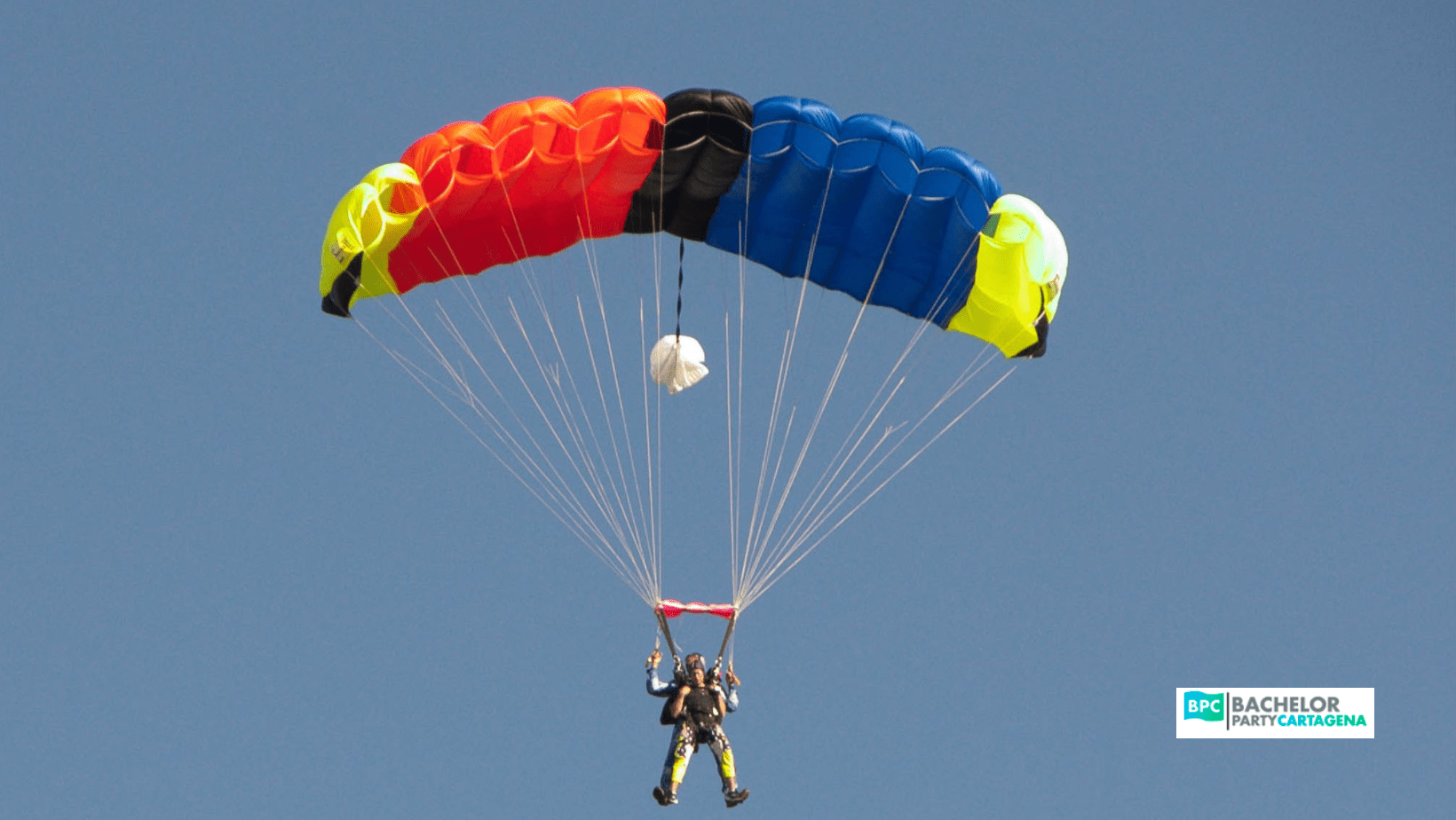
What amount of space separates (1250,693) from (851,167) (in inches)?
332

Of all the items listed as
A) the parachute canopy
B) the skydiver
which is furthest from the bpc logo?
the skydiver

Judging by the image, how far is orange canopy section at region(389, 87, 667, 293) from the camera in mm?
16672

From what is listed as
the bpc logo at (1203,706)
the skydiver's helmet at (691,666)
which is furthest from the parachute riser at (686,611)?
the bpc logo at (1203,706)

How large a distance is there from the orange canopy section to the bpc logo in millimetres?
8475

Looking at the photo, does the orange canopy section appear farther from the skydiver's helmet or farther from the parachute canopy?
the skydiver's helmet

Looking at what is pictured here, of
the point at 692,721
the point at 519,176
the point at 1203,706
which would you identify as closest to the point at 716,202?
the point at 519,176

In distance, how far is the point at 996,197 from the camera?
1702 centimetres

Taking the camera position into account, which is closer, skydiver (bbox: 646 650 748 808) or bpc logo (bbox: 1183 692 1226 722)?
skydiver (bbox: 646 650 748 808)

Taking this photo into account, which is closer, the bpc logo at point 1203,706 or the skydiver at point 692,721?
the skydiver at point 692,721

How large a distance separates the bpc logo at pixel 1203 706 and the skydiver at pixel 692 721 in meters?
7.61

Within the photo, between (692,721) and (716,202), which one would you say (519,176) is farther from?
(692,721)

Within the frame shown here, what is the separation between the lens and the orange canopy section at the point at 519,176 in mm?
16672

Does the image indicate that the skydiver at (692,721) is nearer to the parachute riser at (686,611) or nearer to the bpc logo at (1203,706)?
the parachute riser at (686,611)

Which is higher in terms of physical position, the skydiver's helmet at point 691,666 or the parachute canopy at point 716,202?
the parachute canopy at point 716,202
